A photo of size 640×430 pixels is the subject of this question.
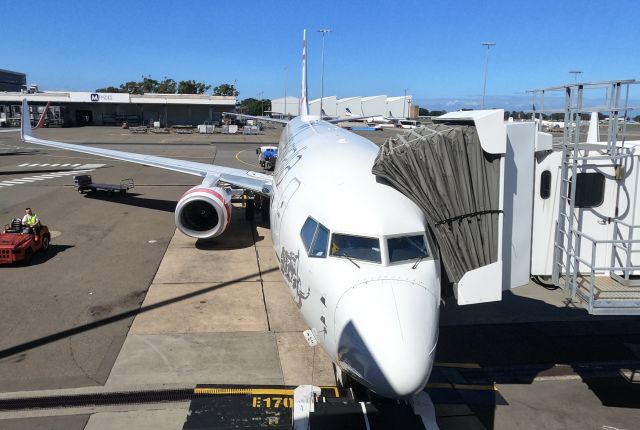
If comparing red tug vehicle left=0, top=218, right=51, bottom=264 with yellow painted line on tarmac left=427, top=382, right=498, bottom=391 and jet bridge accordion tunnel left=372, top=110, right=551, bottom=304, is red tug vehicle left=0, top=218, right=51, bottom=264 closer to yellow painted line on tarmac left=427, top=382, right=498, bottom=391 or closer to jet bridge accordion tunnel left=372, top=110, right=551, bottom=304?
jet bridge accordion tunnel left=372, top=110, right=551, bottom=304

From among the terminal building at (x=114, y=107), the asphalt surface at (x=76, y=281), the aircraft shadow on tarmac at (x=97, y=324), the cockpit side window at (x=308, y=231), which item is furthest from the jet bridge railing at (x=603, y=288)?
the terminal building at (x=114, y=107)

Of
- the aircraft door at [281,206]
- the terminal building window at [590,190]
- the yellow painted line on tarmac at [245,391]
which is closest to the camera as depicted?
the terminal building window at [590,190]

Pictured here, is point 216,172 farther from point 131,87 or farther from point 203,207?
point 131,87

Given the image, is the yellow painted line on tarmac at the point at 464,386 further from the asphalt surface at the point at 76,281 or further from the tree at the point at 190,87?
the tree at the point at 190,87

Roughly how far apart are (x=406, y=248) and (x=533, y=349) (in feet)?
18.8

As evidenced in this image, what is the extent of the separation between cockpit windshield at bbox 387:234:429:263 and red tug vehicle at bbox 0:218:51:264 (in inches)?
529

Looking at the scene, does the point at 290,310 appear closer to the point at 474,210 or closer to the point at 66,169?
the point at 474,210

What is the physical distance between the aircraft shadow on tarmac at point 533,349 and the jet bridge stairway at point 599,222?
2.41 metres

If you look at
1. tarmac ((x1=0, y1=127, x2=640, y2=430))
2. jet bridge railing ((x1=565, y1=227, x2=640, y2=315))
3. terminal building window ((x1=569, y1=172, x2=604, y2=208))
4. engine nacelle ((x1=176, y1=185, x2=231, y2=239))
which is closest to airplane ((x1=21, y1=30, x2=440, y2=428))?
tarmac ((x1=0, y1=127, x2=640, y2=430))

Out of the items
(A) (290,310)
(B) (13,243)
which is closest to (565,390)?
(A) (290,310)

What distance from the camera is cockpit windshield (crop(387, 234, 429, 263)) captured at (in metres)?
7.70

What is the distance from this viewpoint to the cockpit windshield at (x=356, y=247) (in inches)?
303

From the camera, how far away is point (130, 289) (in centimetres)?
1436

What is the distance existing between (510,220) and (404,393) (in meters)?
3.72
